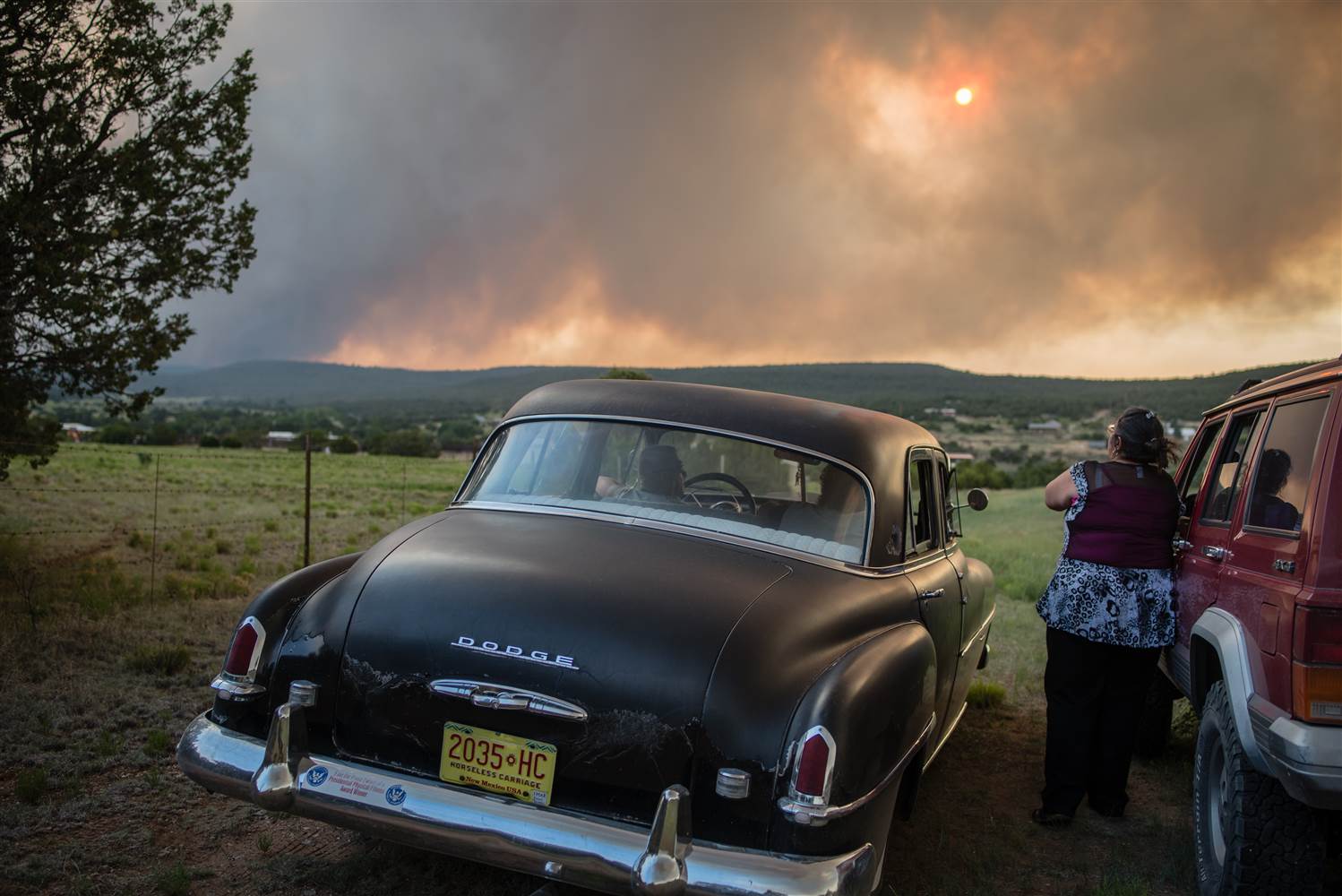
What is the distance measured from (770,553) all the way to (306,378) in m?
181

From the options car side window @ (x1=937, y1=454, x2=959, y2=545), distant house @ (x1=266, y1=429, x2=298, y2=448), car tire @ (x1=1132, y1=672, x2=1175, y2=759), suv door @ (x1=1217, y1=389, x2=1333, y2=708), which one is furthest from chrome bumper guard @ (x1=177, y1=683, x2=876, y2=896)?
distant house @ (x1=266, y1=429, x2=298, y2=448)

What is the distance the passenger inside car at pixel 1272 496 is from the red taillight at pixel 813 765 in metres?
1.95

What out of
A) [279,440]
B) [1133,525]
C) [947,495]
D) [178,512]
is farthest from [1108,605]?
[279,440]

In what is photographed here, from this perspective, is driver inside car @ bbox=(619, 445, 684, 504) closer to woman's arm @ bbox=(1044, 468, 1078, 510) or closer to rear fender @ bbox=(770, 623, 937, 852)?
rear fender @ bbox=(770, 623, 937, 852)

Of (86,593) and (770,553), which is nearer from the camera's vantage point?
(770,553)

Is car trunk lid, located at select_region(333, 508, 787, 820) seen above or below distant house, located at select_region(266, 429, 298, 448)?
above

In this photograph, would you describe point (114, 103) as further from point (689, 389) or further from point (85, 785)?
point (689, 389)

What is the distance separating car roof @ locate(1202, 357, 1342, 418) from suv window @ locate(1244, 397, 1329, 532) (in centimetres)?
8

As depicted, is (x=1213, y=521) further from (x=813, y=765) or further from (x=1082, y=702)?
(x=813, y=765)

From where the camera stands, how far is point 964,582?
5.32m

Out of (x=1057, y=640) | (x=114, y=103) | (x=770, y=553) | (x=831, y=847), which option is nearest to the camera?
(x=831, y=847)

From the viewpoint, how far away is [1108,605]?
4758mm

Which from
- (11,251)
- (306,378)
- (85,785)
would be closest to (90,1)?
(11,251)

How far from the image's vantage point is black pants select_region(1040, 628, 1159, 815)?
4.87 metres
